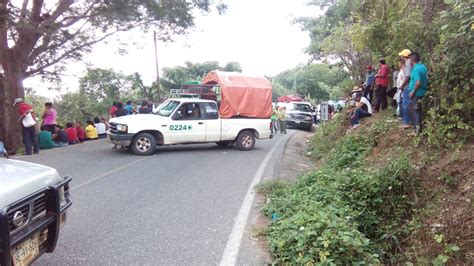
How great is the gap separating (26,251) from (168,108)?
972cm

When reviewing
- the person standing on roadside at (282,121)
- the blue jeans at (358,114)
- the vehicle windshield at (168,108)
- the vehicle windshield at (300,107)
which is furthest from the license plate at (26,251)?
the vehicle windshield at (300,107)

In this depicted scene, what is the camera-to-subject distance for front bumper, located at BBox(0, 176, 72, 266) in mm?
2650

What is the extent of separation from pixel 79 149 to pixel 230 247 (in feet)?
31.8

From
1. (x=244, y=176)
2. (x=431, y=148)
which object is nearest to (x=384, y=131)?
(x=431, y=148)

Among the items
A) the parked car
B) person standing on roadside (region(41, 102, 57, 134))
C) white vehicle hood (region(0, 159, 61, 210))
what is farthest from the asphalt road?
the parked car

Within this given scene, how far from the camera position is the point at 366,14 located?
13.2m

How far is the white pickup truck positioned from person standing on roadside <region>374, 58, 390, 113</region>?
3.77 m

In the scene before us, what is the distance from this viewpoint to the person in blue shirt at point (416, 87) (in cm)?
774

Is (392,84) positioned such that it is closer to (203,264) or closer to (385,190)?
(385,190)

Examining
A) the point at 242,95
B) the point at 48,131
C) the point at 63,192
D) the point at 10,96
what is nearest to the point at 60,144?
the point at 48,131

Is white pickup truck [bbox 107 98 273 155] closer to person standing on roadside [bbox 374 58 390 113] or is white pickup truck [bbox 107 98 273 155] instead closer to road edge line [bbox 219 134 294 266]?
person standing on roadside [bbox 374 58 390 113]

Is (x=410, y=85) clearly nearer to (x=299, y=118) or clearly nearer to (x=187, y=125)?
(x=187, y=125)

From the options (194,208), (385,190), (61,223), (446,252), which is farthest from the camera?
(194,208)

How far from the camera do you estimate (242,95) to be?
1376 cm
